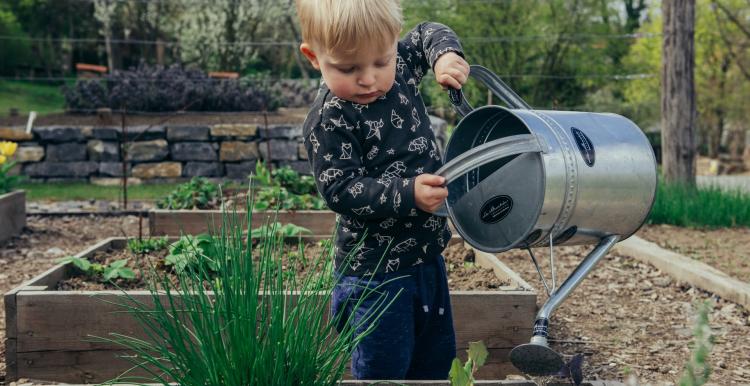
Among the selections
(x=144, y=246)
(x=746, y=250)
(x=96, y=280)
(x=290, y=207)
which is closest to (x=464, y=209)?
(x=96, y=280)

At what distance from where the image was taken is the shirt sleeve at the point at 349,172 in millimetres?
1809

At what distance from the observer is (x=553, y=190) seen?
160 centimetres

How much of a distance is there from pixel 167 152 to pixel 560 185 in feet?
27.8

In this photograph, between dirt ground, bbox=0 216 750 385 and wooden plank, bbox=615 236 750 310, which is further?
wooden plank, bbox=615 236 750 310

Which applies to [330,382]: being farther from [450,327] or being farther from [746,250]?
[746,250]

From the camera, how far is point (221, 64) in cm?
1405

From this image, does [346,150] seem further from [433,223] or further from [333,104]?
[433,223]

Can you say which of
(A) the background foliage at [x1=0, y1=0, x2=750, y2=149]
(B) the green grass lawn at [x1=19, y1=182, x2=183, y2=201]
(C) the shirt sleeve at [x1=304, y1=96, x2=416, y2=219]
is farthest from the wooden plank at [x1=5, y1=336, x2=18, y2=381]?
(A) the background foliage at [x1=0, y1=0, x2=750, y2=149]

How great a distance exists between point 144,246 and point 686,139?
5.09 m

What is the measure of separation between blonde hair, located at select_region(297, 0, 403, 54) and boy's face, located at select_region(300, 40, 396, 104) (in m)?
0.02

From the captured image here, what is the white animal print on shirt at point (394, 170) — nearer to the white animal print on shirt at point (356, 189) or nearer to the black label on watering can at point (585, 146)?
the white animal print on shirt at point (356, 189)

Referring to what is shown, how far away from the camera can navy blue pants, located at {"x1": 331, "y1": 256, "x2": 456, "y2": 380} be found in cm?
201

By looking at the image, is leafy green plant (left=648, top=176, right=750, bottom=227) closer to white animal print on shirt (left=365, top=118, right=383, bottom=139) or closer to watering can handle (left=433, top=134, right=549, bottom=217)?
white animal print on shirt (left=365, top=118, right=383, bottom=139)

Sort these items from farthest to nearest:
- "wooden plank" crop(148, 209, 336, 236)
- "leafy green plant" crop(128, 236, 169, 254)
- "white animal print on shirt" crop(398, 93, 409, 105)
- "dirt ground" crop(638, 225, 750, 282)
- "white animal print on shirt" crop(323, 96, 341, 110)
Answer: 1. "dirt ground" crop(638, 225, 750, 282)
2. "wooden plank" crop(148, 209, 336, 236)
3. "leafy green plant" crop(128, 236, 169, 254)
4. "white animal print on shirt" crop(398, 93, 409, 105)
5. "white animal print on shirt" crop(323, 96, 341, 110)
